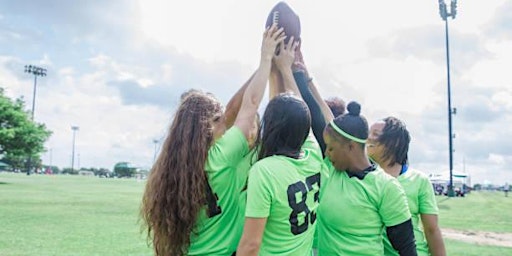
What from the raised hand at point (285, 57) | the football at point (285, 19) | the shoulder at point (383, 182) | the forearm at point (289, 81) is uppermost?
the football at point (285, 19)

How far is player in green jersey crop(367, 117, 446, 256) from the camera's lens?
3.15m

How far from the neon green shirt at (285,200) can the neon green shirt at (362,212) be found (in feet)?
0.56

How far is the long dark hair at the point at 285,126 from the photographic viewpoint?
252cm

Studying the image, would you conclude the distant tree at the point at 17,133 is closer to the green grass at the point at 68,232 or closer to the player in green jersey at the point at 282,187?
the green grass at the point at 68,232

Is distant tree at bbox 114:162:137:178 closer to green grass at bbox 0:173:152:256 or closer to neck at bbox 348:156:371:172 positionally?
green grass at bbox 0:173:152:256

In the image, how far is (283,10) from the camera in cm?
316

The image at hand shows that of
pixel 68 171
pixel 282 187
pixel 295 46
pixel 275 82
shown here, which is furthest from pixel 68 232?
pixel 68 171

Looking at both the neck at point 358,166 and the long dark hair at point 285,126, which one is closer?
the long dark hair at point 285,126

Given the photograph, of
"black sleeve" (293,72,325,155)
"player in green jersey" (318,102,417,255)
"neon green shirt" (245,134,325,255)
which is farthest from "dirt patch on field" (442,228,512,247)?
"neon green shirt" (245,134,325,255)

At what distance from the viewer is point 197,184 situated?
102 inches

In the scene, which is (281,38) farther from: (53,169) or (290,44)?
(53,169)

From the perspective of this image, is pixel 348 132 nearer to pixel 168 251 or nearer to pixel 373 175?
pixel 373 175

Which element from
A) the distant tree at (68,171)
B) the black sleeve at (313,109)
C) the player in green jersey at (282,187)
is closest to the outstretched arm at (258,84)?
the player in green jersey at (282,187)

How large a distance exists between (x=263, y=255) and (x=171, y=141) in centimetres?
78
